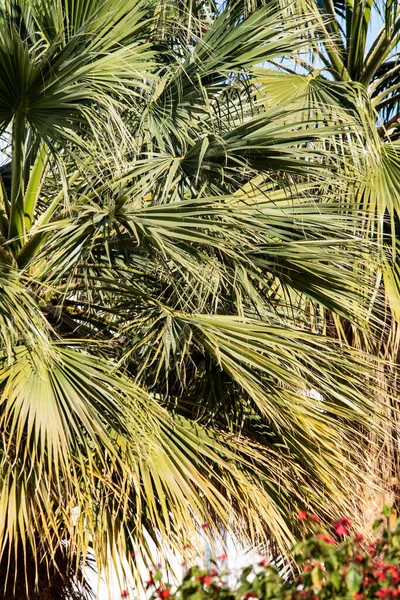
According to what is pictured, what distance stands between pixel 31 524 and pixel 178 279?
137 cm

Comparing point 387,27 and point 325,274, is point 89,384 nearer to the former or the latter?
point 325,274

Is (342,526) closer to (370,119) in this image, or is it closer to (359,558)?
(359,558)

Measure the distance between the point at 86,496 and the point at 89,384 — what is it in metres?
0.43

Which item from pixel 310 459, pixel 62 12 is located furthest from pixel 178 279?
pixel 62 12

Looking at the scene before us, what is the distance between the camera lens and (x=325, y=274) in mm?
3865

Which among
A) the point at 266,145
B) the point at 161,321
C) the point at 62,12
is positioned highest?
the point at 62,12

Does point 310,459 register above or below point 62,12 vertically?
below

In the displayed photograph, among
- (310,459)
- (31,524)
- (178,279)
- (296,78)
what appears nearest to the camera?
(31,524)

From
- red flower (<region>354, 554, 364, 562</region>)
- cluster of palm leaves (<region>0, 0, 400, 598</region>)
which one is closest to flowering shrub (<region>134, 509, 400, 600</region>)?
red flower (<region>354, 554, 364, 562</region>)

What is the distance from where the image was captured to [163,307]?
3691mm

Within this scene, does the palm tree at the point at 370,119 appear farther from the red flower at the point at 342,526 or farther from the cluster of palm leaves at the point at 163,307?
the red flower at the point at 342,526

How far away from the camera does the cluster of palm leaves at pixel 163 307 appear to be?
3.23 meters

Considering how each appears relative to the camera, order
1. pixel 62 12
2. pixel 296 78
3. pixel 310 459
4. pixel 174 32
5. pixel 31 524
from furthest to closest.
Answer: pixel 296 78
pixel 174 32
pixel 310 459
pixel 62 12
pixel 31 524

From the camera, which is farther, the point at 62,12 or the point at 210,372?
the point at 210,372
